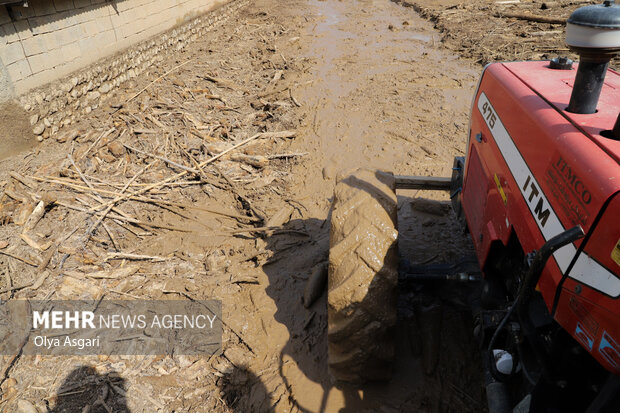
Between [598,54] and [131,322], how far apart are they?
13.4 ft

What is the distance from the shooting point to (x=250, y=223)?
5.38 m

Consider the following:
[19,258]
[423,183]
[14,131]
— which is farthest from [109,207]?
[423,183]

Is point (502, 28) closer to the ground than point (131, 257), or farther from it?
farther from it

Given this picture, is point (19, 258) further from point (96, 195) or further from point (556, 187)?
point (556, 187)

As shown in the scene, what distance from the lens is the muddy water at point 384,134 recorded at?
3.23 m

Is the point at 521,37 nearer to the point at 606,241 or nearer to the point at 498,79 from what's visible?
the point at 498,79

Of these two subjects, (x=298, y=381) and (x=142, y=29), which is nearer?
(x=298, y=381)

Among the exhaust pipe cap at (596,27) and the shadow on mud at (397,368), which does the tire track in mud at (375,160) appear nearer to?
the shadow on mud at (397,368)

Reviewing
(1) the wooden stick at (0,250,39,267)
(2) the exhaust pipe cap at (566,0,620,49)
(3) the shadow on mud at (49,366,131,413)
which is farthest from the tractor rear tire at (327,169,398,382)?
(1) the wooden stick at (0,250,39,267)

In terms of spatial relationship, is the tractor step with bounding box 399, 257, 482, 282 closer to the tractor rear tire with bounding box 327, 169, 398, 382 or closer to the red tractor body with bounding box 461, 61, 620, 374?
the red tractor body with bounding box 461, 61, 620, 374

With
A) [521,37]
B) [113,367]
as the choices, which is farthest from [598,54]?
[521,37]

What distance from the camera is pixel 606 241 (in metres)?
1.60

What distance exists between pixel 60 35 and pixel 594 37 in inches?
325

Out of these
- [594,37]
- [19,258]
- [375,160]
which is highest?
[594,37]
